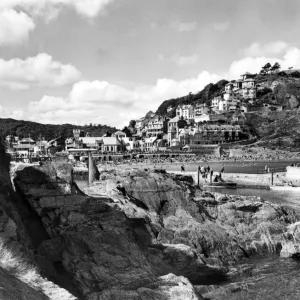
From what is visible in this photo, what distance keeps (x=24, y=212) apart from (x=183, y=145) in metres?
137

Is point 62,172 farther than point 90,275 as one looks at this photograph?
Yes

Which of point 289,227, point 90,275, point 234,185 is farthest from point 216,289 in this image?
point 234,185

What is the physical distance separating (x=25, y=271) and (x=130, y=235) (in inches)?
184

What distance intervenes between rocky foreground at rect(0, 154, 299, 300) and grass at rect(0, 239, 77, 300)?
0.66 meters

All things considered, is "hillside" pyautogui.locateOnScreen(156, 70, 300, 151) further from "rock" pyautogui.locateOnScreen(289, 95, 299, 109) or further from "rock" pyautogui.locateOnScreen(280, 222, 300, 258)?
"rock" pyautogui.locateOnScreen(280, 222, 300, 258)

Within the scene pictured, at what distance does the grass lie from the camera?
329 inches

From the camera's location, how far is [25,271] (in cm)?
902

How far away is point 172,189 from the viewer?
22.9 metres

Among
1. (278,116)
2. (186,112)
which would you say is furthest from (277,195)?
(186,112)

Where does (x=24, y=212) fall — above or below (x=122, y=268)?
above

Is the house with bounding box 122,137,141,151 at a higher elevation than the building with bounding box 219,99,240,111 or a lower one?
lower

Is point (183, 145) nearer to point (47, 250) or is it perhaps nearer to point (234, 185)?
point (234, 185)

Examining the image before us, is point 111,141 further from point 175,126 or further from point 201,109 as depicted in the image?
point 201,109

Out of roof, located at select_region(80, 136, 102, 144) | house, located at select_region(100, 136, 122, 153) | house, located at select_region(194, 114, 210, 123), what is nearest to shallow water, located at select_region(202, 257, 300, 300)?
house, located at select_region(100, 136, 122, 153)
